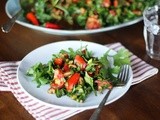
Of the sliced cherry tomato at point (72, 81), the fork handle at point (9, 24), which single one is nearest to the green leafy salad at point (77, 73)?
the sliced cherry tomato at point (72, 81)

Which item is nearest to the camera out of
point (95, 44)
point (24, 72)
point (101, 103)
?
point (101, 103)

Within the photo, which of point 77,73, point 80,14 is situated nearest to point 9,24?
point 80,14

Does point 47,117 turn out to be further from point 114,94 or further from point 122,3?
point 122,3

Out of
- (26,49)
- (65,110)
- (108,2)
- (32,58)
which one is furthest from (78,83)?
(108,2)

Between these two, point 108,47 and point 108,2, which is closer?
point 108,47

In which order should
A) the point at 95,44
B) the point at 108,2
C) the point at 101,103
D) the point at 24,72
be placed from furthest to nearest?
1. the point at 108,2
2. the point at 95,44
3. the point at 24,72
4. the point at 101,103

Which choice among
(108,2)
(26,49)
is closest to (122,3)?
(108,2)

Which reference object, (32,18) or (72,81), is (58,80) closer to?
(72,81)
